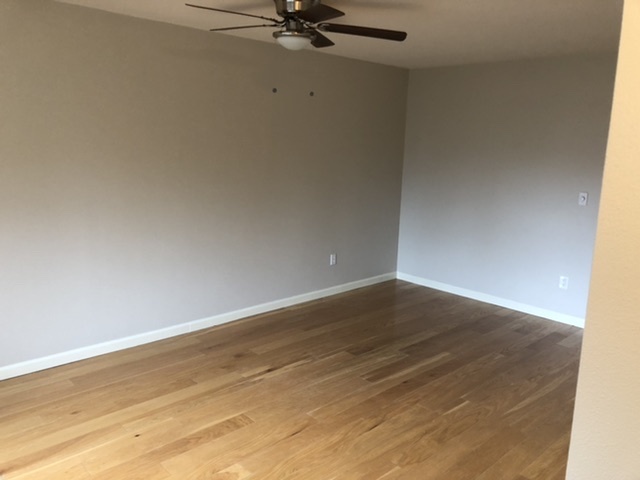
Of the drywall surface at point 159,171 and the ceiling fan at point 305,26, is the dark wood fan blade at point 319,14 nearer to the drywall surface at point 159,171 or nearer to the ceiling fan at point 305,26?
the ceiling fan at point 305,26

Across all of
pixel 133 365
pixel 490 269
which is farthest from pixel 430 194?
pixel 133 365

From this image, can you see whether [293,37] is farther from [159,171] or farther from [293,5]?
[159,171]

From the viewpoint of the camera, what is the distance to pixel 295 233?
448 centimetres

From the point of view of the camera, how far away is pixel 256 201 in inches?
162

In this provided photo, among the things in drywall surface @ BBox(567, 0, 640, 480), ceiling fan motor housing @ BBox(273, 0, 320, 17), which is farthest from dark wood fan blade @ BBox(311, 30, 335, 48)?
drywall surface @ BBox(567, 0, 640, 480)

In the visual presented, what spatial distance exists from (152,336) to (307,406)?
4.82 ft

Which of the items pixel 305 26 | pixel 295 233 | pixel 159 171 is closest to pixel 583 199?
pixel 295 233

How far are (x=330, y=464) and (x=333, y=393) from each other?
67cm

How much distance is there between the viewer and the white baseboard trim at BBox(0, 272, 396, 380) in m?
3.14

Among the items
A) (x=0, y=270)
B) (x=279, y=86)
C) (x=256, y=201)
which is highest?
(x=279, y=86)

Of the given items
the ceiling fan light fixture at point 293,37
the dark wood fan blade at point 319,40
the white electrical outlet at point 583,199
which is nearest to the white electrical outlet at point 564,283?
the white electrical outlet at point 583,199

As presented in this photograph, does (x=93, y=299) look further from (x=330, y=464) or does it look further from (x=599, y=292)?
(x=599, y=292)

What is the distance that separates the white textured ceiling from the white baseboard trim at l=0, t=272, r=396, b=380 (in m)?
2.21

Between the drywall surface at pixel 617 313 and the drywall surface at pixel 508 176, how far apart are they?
3.49 metres
